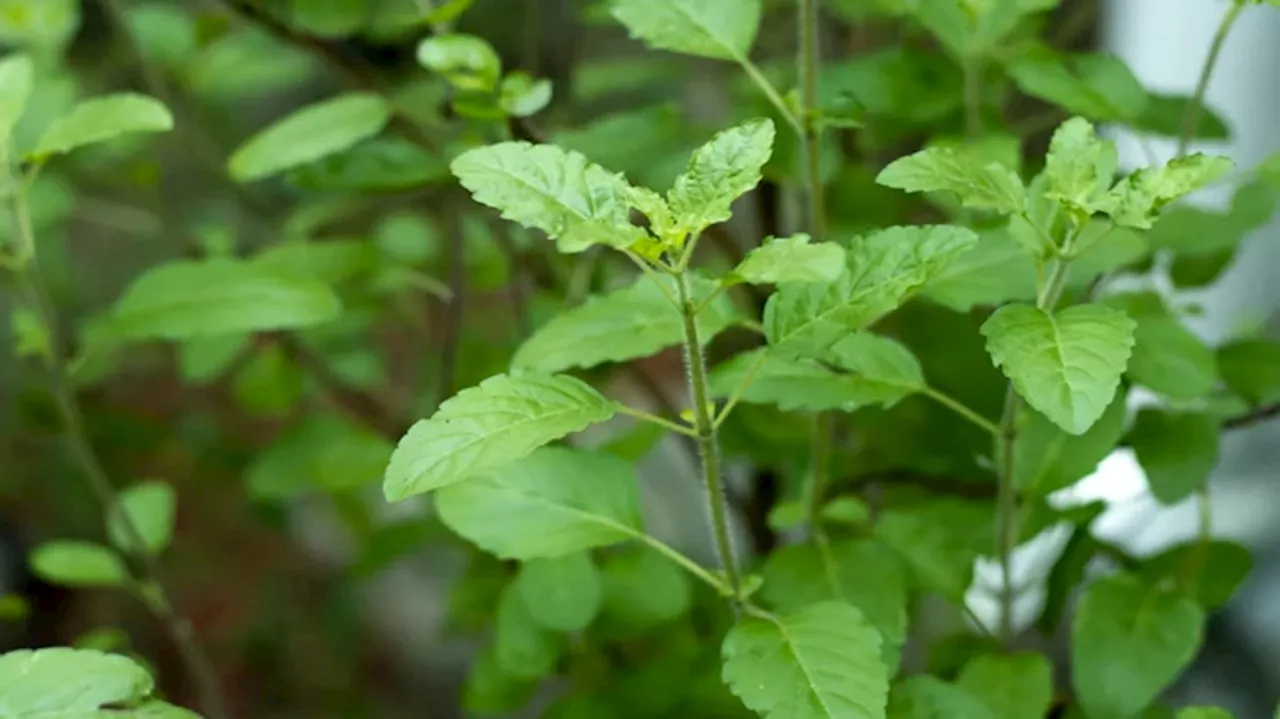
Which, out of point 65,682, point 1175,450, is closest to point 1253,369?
point 1175,450

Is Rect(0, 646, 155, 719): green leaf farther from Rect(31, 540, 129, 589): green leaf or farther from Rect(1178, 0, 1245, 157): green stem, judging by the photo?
Rect(1178, 0, 1245, 157): green stem

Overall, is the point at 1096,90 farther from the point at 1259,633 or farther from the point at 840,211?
the point at 1259,633

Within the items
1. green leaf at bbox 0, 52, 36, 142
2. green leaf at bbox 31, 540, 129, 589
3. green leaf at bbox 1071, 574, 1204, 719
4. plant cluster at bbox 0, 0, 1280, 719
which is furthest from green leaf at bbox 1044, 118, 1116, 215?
green leaf at bbox 31, 540, 129, 589

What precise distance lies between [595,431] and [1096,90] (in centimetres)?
80

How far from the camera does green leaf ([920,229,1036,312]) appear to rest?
1.49 ft

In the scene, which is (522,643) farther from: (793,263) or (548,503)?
(793,263)

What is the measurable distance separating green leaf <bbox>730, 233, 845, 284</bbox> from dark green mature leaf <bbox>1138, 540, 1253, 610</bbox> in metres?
0.34

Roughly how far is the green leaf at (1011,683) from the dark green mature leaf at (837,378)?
0.43ft

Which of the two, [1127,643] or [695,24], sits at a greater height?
[695,24]

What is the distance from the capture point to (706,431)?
0.41 metres

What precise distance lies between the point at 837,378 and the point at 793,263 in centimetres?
14

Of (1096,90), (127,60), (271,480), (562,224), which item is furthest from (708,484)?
(127,60)

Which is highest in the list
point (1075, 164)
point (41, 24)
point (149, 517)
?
point (1075, 164)

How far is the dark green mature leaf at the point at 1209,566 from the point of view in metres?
0.59
